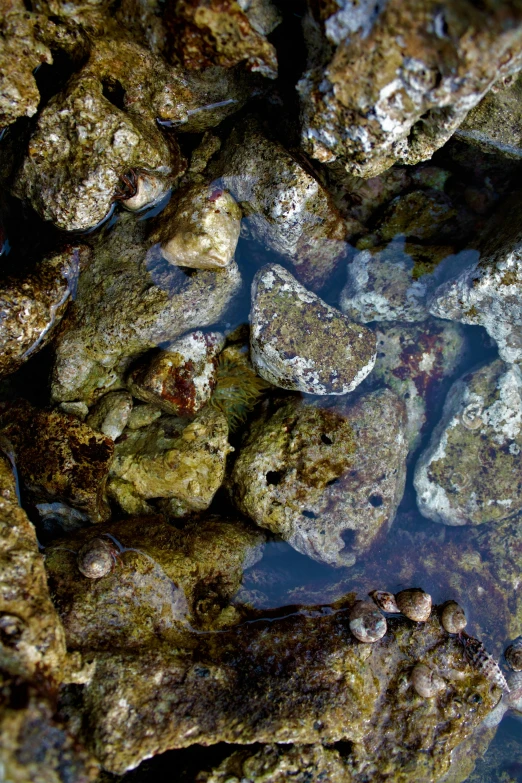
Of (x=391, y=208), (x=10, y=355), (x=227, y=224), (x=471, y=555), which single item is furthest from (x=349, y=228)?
(x=471, y=555)

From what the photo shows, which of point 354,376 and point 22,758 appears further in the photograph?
point 354,376

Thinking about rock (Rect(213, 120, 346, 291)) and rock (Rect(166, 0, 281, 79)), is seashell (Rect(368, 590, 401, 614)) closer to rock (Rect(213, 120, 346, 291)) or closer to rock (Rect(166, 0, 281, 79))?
rock (Rect(213, 120, 346, 291))

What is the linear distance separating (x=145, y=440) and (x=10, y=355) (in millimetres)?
1307

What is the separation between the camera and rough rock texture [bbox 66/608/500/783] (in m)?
2.83

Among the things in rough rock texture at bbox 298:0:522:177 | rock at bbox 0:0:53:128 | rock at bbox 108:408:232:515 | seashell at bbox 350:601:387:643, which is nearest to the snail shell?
rock at bbox 108:408:232:515

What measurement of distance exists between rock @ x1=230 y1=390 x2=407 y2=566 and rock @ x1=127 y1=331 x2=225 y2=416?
643 millimetres

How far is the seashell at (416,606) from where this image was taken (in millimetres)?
3740

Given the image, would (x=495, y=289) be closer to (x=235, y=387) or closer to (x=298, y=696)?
(x=235, y=387)

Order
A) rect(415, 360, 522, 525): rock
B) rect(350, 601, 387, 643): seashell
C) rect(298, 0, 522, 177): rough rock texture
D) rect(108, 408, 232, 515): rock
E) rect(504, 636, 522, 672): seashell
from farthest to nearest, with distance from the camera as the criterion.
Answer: rect(415, 360, 522, 525): rock → rect(504, 636, 522, 672): seashell → rect(108, 408, 232, 515): rock → rect(350, 601, 387, 643): seashell → rect(298, 0, 522, 177): rough rock texture

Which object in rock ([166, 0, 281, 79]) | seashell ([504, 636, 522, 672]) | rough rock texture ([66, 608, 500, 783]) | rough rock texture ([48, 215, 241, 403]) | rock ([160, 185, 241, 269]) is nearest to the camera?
rock ([166, 0, 281, 79])

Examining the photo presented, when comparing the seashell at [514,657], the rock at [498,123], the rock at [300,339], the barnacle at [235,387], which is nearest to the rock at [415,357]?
the rock at [300,339]

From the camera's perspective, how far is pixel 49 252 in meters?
3.87

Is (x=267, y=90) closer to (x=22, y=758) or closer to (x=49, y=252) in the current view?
(x=49, y=252)

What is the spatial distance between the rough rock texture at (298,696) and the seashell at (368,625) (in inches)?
3.0
